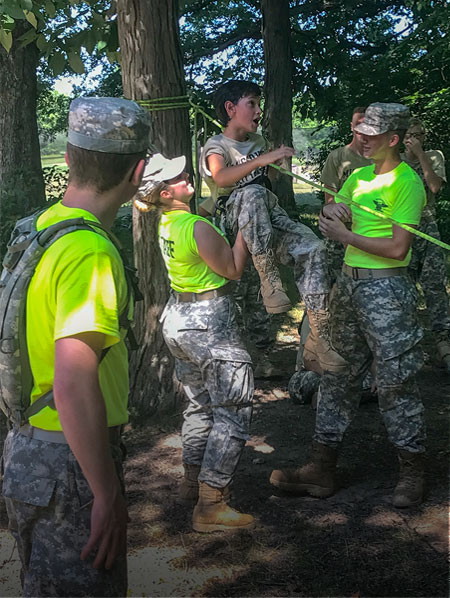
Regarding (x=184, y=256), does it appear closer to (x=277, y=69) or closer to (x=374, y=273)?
(x=374, y=273)

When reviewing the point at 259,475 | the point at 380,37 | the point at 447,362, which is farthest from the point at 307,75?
the point at 259,475

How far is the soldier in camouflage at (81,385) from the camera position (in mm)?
1960

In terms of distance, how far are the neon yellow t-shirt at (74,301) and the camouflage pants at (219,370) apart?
5.49 feet

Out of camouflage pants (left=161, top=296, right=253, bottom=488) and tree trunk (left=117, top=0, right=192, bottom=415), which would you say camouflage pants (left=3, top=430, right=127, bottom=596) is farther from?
tree trunk (left=117, top=0, right=192, bottom=415)

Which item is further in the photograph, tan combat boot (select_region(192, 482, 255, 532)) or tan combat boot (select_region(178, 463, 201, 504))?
tan combat boot (select_region(178, 463, 201, 504))

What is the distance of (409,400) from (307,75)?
14.5m

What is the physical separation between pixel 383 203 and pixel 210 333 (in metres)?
1.15

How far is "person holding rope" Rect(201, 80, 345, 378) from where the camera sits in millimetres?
4109

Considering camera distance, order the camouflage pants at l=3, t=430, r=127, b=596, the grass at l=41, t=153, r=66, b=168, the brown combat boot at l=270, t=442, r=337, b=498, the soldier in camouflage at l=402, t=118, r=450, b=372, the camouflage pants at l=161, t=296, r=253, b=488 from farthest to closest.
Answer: the grass at l=41, t=153, r=66, b=168
the soldier in camouflage at l=402, t=118, r=450, b=372
the brown combat boot at l=270, t=442, r=337, b=498
the camouflage pants at l=161, t=296, r=253, b=488
the camouflage pants at l=3, t=430, r=127, b=596

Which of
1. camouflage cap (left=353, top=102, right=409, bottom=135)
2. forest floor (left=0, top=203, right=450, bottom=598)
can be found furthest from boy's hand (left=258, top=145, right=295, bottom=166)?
forest floor (left=0, top=203, right=450, bottom=598)

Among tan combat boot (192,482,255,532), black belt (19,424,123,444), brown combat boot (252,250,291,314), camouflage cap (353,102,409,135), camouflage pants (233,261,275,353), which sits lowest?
tan combat boot (192,482,255,532)

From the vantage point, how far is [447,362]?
6.51m

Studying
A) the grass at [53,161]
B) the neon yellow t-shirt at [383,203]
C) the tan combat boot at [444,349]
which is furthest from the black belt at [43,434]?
the grass at [53,161]

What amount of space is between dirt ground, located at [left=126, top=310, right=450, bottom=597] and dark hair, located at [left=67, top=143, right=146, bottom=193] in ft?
6.88
